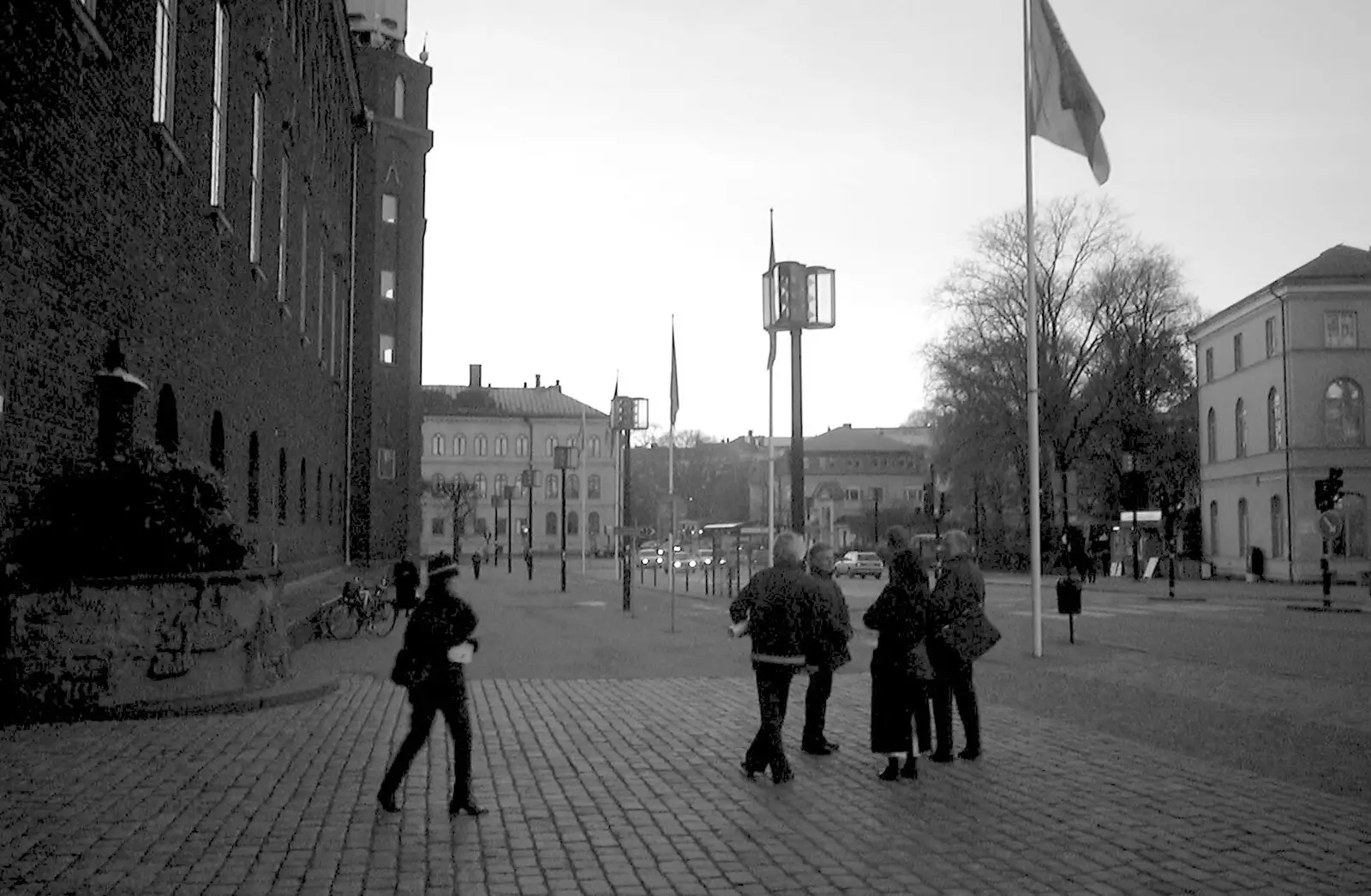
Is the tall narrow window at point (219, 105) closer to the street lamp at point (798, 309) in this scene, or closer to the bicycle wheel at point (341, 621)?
the bicycle wheel at point (341, 621)

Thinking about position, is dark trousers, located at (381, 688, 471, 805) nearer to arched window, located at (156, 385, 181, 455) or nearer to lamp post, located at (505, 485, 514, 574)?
arched window, located at (156, 385, 181, 455)

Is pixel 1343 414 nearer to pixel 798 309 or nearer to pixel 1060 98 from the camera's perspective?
pixel 1060 98

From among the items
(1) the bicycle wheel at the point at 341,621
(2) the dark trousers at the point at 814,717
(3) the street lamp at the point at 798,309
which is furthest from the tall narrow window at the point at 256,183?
(2) the dark trousers at the point at 814,717

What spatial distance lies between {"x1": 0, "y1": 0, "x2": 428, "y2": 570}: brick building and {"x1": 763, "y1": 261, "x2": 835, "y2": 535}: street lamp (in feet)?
24.7

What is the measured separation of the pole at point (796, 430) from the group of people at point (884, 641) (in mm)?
A: 6571

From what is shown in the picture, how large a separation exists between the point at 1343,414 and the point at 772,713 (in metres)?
50.5

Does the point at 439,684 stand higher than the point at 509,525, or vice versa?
the point at 509,525

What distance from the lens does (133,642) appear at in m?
12.9

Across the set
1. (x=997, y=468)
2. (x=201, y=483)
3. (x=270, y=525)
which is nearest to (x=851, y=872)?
(x=201, y=483)

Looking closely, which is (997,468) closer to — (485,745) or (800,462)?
(800,462)

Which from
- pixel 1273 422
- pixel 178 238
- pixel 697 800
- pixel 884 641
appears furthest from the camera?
pixel 1273 422

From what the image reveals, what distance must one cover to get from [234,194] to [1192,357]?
60109 millimetres

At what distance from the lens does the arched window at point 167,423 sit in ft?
60.8

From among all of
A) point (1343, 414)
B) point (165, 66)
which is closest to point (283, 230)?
point (165, 66)
